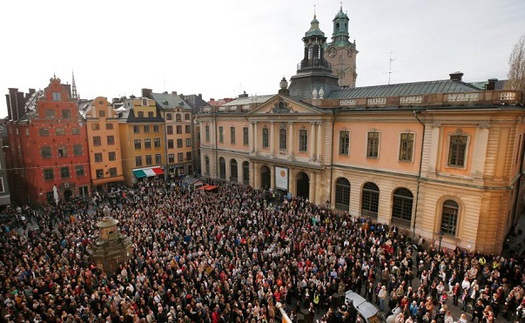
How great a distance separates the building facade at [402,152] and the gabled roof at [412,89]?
0.28 ft

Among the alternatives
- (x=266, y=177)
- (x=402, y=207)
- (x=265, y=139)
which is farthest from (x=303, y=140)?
(x=402, y=207)

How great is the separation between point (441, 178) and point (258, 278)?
16.0m

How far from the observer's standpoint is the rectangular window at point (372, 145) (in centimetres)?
2638

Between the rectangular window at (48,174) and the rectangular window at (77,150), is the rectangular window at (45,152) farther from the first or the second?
the rectangular window at (77,150)

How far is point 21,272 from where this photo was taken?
1666cm

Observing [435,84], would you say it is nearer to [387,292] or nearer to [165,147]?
[387,292]

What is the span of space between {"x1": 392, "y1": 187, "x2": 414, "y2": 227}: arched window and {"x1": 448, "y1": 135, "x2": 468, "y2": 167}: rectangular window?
428cm

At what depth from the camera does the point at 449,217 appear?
22.6m

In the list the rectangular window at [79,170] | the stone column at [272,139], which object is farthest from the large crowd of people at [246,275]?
the rectangular window at [79,170]

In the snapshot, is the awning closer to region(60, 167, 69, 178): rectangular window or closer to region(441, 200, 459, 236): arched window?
region(60, 167, 69, 178): rectangular window

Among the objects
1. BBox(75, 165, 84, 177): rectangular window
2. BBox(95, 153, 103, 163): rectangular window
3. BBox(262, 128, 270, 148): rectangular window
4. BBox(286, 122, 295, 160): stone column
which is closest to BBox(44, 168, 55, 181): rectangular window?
BBox(75, 165, 84, 177): rectangular window

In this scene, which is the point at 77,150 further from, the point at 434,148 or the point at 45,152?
the point at 434,148

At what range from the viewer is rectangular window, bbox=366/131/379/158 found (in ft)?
86.5

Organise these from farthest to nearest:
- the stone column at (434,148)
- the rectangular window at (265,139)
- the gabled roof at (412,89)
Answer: the rectangular window at (265,139) < the gabled roof at (412,89) < the stone column at (434,148)
